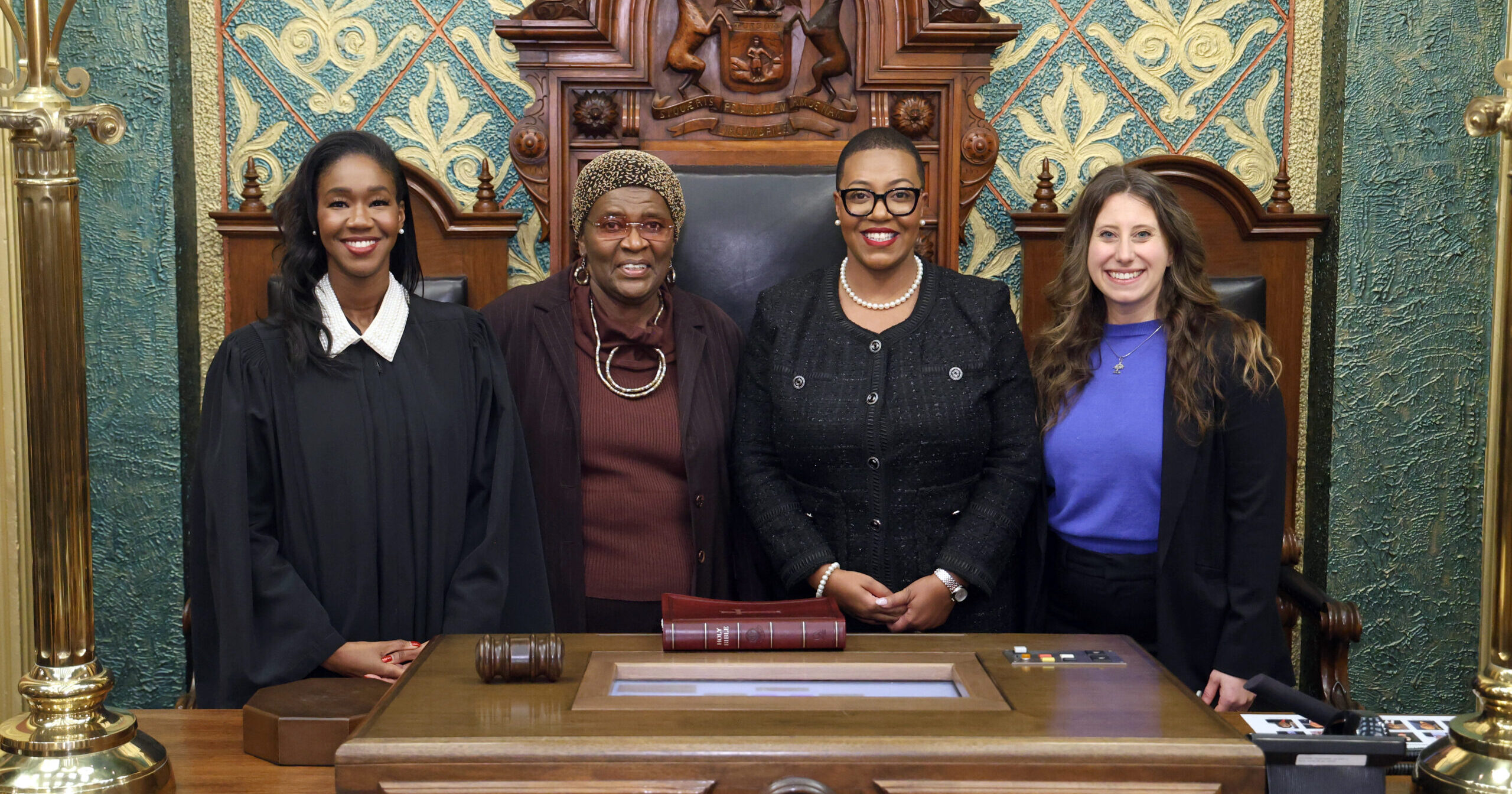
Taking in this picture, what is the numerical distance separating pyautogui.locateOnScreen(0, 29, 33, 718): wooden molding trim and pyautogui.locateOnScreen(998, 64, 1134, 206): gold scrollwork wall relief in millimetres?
2469

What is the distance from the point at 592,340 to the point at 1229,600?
1.40 meters

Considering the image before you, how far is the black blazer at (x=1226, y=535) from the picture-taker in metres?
2.37

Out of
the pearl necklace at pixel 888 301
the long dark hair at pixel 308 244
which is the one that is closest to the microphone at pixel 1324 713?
the pearl necklace at pixel 888 301

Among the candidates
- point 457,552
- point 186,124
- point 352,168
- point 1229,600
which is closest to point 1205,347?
point 1229,600

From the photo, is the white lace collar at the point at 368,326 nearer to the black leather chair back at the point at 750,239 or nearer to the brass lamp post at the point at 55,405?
the brass lamp post at the point at 55,405

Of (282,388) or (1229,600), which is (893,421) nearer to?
(1229,600)

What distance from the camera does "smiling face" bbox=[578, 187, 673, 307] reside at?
2.59 m

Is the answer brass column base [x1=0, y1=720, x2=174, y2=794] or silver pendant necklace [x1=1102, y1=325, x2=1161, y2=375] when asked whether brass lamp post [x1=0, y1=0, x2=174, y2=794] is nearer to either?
brass column base [x1=0, y1=720, x2=174, y2=794]

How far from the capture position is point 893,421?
8.10ft

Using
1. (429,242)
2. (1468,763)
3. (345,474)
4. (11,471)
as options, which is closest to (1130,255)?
(1468,763)

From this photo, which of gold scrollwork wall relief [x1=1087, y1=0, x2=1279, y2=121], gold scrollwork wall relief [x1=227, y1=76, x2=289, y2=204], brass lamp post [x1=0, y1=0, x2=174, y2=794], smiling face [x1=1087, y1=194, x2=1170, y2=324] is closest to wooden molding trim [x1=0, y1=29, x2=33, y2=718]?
gold scrollwork wall relief [x1=227, y1=76, x2=289, y2=204]

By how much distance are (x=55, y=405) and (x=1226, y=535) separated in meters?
2.01

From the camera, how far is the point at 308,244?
90.8 inches

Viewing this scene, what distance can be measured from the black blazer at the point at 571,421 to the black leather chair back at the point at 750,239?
400 millimetres
